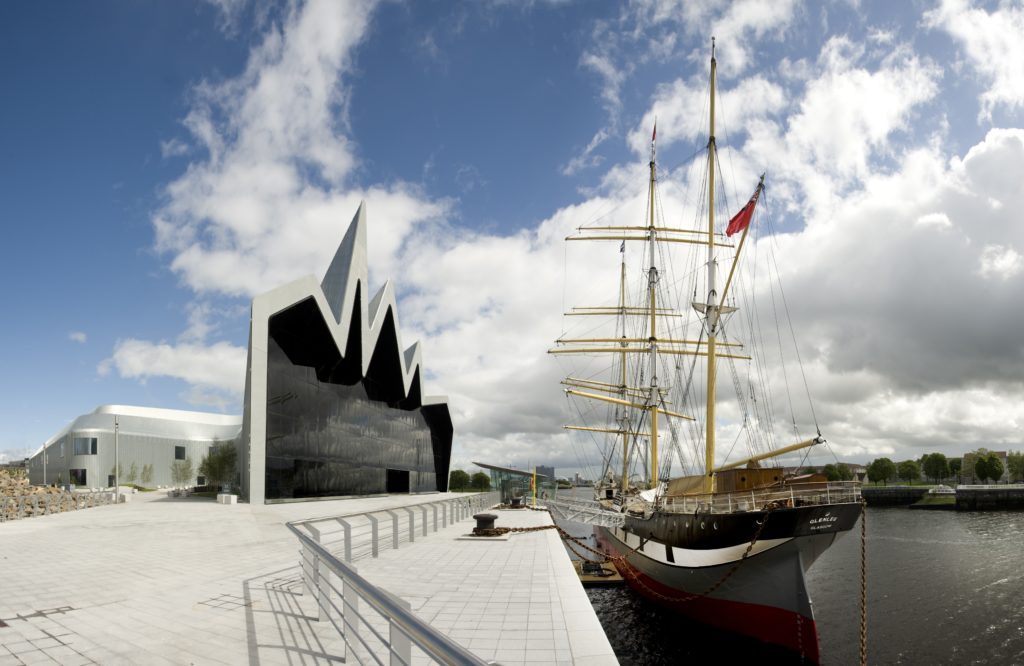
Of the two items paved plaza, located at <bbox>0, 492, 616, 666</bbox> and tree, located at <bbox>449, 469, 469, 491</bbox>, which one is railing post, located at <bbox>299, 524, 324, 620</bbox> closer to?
paved plaza, located at <bbox>0, 492, 616, 666</bbox>

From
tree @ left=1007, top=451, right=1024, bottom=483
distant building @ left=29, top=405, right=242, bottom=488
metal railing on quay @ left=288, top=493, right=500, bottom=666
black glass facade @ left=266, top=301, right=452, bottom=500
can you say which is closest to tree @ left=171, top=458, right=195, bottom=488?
distant building @ left=29, top=405, right=242, bottom=488

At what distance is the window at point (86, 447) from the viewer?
63625 mm

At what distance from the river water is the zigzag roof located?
20.9 metres

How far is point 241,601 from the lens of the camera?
28.8ft

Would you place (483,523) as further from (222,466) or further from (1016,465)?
(1016,465)

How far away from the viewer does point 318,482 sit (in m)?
36.0

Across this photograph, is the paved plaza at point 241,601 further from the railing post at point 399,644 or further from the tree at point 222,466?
the tree at point 222,466

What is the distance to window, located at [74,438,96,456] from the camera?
209 feet

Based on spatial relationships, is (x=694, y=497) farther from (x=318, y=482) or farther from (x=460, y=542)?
(x=318, y=482)

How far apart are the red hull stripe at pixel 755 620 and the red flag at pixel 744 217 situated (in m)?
13.2

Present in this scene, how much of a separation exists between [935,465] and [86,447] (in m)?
142

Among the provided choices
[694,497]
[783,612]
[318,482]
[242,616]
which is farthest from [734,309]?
[318,482]

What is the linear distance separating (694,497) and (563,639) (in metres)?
14.2

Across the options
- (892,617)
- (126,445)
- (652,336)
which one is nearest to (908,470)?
(652,336)
